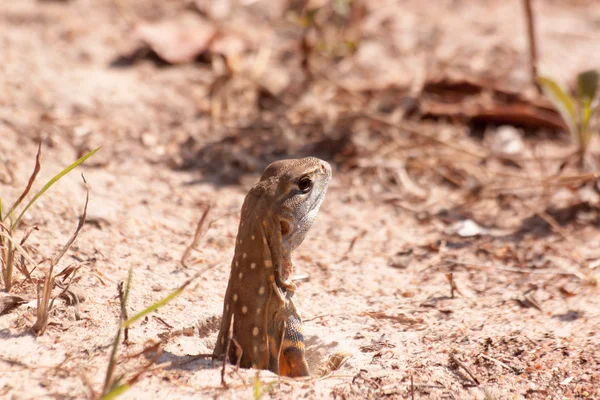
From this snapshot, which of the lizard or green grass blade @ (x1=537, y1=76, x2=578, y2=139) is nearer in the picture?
the lizard

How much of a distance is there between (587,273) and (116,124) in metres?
4.50

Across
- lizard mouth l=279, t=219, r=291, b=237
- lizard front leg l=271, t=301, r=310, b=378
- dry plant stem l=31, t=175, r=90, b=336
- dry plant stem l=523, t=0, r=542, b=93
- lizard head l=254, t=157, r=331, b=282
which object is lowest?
lizard front leg l=271, t=301, r=310, b=378

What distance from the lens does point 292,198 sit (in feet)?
13.2

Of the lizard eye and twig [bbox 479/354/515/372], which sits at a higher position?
the lizard eye

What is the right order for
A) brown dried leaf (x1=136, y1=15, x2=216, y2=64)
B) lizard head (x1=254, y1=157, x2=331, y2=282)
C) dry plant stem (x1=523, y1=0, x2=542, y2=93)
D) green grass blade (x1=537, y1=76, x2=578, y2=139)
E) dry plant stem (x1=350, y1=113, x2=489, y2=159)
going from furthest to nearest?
brown dried leaf (x1=136, y1=15, x2=216, y2=64) → dry plant stem (x1=523, y1=0, x2=542, y2=93) → dry plant stem (x1=350, y1=113, x2=489, y2=159) → green grass blade (x1=537, y1=76, x2=578, y2=139) → lizard head (x1=254, y1=157, x2=331, y2=282)

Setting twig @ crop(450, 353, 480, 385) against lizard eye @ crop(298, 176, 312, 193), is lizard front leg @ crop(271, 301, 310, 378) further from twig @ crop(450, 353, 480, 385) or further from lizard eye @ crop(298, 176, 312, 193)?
twig @ crop(450, 353, 480, 385)

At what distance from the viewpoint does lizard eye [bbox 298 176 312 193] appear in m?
4.07

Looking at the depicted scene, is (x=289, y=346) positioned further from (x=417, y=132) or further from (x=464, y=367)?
(x=417, y=132)

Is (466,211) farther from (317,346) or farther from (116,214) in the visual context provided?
(116,214)

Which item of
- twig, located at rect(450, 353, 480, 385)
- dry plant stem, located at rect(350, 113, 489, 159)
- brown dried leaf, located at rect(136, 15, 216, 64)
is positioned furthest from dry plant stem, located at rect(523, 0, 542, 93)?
twig, located at rect(450, 353, 480, 385)

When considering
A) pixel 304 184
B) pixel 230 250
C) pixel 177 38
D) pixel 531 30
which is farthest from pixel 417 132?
pixel 177 38

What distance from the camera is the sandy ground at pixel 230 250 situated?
364 centimetres

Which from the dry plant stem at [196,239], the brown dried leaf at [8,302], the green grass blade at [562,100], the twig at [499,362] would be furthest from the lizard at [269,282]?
the green grass blade at [562,100]

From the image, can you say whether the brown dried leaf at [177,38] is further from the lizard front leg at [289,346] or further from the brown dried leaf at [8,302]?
the lizard front leg at [289,346]
